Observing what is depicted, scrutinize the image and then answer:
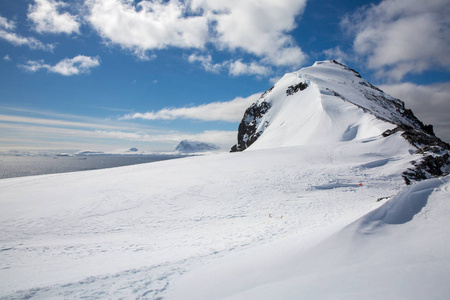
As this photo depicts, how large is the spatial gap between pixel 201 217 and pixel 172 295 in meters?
7.43

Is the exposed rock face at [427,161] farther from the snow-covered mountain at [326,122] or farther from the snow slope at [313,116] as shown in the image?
the snow slope at [313,116]

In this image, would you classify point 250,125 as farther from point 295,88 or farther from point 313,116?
point 313,116

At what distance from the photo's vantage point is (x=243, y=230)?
9.97m

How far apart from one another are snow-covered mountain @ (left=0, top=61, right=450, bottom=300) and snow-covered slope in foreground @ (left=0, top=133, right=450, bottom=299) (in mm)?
45

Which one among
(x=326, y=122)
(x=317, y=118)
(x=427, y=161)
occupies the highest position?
(x=317, y=118)

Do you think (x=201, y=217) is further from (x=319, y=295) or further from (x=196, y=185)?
(x=319, y=295)

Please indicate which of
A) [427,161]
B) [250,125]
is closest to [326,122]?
[427,161]

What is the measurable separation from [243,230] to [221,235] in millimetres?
1117

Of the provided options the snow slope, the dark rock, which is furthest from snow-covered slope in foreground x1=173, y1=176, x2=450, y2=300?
the dark rock

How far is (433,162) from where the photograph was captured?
2227 cm

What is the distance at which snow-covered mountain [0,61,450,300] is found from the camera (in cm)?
480

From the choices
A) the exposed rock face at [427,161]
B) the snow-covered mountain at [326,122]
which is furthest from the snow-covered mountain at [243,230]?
the snow-covered mountain at [326,122]

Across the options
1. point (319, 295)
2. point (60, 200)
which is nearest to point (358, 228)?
point (319, 295)

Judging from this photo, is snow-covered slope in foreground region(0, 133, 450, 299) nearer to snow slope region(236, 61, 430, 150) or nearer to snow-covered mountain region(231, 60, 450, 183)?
snow-covered mountain region(231, 60, 450, 183)
